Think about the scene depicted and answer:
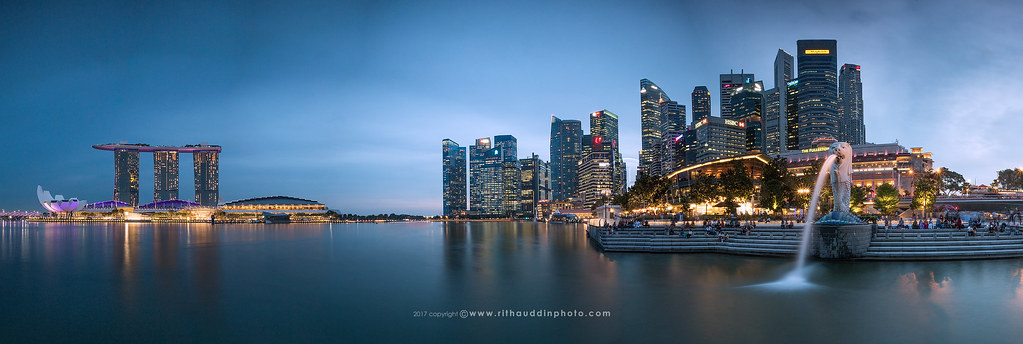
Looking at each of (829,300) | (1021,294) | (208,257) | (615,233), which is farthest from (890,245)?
(208,257)

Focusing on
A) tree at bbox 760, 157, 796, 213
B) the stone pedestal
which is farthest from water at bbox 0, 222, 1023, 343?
tree at bbox 760, 157, 796, 213

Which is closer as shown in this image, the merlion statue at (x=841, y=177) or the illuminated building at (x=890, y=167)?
the merlion statue at (x=841, y=177)

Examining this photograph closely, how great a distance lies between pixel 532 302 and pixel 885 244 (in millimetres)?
26076

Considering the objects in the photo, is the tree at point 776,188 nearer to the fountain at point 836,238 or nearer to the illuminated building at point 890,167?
the fountain at point 836,238

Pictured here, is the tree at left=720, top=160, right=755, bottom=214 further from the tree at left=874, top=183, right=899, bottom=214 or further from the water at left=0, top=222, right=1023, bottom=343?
the water at left=0, top=222, right=1023, bottom=343

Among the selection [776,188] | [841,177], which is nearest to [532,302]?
[841,177]

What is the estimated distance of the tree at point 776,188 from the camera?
62.1 metres

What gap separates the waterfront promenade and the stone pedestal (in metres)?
0.87

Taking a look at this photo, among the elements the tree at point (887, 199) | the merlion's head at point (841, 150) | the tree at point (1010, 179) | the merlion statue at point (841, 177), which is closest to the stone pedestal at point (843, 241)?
the merlion statue at point (841, 177)

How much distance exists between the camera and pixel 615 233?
45.0 m

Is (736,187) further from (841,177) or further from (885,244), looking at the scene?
(885,244)

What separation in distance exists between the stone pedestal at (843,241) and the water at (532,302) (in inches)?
71.3

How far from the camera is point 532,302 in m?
20.1

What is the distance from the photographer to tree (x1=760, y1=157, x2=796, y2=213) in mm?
62094
